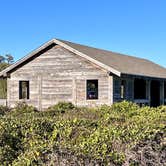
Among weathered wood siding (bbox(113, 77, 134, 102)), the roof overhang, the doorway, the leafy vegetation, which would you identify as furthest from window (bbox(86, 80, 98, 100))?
the leafy vegetation

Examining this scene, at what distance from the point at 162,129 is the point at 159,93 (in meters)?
29.8

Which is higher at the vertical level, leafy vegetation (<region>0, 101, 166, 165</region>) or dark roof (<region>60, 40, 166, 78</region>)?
dark roof (<region>60, 40, 166, 78</region>)

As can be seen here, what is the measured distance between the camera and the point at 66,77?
30031 millimetres

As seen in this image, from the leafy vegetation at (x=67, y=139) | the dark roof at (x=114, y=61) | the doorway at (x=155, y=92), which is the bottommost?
the leafy vegetation at (x=67, y=139)

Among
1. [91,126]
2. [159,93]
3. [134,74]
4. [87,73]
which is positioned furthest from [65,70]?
[91,126]

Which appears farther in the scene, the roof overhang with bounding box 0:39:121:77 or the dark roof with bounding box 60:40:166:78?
the dark roof with bounding box 60:40:166:78

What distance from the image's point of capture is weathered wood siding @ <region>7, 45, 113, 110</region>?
95.0ft

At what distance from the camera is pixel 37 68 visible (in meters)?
31.0

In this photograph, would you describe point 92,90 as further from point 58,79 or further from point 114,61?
point 58,79

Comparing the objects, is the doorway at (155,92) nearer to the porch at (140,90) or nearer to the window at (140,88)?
the porch at (140,90)

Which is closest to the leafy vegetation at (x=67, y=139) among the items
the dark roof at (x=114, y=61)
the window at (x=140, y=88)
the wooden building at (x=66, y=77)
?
the wooden building at (x=66, y=77)

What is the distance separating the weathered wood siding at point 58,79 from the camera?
95.0 feet

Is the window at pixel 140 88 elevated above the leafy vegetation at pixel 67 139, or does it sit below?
above

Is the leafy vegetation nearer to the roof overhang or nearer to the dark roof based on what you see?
the roof overhang
